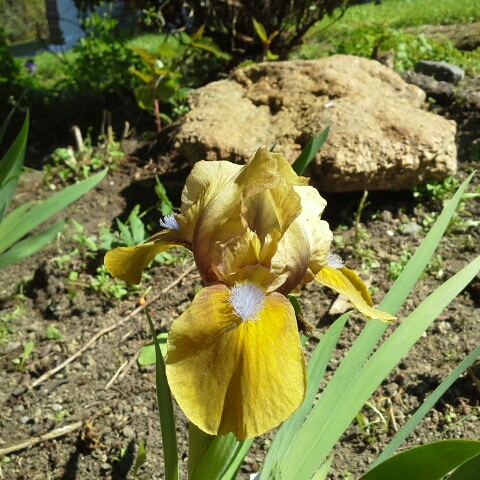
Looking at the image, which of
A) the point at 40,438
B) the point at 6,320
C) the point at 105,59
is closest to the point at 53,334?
the point at 6,320

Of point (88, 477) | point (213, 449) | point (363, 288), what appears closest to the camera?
point (213, 449)

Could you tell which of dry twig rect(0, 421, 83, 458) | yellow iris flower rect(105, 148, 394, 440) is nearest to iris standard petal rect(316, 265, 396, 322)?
yellow iris flower rect(105, 148, 394, 440)

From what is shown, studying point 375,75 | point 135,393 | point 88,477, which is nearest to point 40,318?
point 135,393

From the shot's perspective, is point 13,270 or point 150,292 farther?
point 13,270

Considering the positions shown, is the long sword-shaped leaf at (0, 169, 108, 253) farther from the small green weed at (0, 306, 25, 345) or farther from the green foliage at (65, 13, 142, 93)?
the green foliage at (65, 13, 142, 93)

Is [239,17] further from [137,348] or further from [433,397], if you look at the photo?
[433,397]

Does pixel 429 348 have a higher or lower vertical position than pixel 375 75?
lower

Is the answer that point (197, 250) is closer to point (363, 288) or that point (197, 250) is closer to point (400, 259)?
point (363, 288)

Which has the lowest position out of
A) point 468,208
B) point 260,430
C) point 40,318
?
point 468,208
